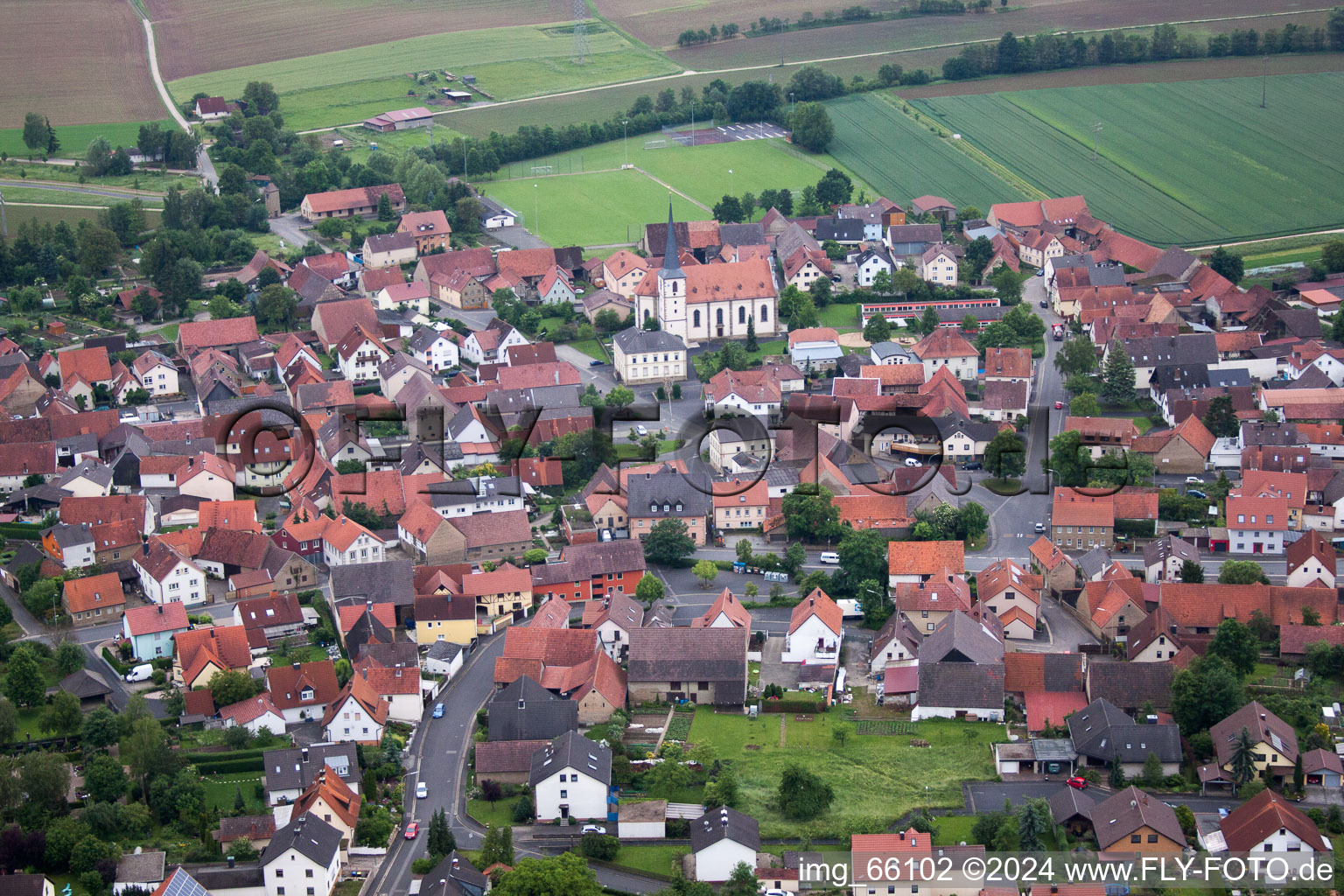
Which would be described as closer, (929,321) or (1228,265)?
(929,321)

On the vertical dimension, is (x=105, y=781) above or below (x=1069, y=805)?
above

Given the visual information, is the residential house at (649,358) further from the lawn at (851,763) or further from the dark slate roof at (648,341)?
the lawn at (851,763)

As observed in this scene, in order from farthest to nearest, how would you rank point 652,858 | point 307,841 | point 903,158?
point 903,158 < point 652,858 < point 307,841

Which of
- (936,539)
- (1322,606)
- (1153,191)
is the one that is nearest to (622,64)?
(1153,191)

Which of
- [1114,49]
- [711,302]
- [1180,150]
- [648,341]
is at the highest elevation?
[1114,49]

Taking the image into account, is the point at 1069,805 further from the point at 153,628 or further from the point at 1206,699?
the point at 153,628

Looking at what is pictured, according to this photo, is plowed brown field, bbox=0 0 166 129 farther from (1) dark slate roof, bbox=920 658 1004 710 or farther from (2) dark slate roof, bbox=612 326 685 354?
(1) dark slate roof, bbox=920 658 1004 710

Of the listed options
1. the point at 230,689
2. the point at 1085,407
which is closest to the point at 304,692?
the point at 230,689

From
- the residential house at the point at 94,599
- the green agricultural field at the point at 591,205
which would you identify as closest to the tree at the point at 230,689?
the residential house at the point at 94,599

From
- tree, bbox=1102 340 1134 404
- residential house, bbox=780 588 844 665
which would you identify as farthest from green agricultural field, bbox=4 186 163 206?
residential house, bbox=780 588 844 665
